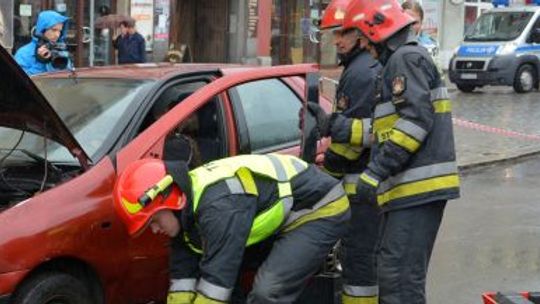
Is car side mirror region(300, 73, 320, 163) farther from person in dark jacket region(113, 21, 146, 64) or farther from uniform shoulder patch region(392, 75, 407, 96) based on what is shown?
person in dark jacket region(113, 21, 146, 64)

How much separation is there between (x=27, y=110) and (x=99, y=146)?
45 cm

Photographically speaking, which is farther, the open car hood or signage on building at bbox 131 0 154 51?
signage on building at bbox 131 0 154 51

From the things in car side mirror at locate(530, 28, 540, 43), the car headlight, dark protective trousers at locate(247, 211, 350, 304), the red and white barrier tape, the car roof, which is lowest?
the red and white barrier tape

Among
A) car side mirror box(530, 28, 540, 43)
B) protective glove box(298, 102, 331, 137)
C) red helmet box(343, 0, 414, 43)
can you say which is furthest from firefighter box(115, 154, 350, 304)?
car side mirror box(530, 28, 540, 43)

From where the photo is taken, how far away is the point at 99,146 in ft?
14.8

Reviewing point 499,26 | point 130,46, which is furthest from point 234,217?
point 499,26

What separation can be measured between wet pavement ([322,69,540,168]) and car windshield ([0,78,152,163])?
222 centimetres

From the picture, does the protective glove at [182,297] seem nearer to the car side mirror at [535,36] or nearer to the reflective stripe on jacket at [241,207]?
the reflective stripe on jacket at [241,207]

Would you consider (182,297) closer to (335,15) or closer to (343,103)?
(343,103)

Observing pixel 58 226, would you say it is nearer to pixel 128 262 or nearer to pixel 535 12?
pixel 128 262

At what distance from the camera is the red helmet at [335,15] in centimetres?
474

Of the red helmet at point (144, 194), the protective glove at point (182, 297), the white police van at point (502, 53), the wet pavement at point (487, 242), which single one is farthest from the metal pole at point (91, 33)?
the red helmet at point (144, 194)

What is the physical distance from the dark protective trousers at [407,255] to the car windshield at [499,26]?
17.8 meters

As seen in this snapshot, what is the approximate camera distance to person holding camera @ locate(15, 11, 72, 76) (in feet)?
24.1
